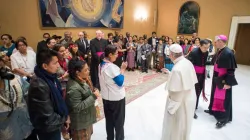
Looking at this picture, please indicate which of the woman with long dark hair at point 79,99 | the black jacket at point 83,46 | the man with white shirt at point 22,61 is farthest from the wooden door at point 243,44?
the man with white shirt at point 22,61

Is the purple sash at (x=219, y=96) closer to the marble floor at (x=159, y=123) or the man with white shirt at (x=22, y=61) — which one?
the marble floor at (x=159, y=123)

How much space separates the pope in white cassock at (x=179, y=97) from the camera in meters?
1.84

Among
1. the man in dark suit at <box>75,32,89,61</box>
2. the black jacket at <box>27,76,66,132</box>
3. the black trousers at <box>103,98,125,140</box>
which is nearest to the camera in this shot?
the black jacket at <box>27,76,66,132</box>

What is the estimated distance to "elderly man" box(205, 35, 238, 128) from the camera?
8.70 ft

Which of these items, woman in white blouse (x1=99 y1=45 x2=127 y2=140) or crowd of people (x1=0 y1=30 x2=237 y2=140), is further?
woman in white blouse (x1=99 y1=45 x2=127 y2=140)

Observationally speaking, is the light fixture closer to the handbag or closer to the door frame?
the door frame

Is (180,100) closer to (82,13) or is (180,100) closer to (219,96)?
(219,96)

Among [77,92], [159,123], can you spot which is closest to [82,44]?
[159,123]

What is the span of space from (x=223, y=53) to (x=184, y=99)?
1401 mm

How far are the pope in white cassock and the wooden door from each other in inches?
342

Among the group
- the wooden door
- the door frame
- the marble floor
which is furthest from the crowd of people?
the wooden door

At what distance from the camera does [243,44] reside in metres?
8.55

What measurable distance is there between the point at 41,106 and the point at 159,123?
7.42 feet

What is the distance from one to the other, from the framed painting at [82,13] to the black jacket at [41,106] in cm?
437
